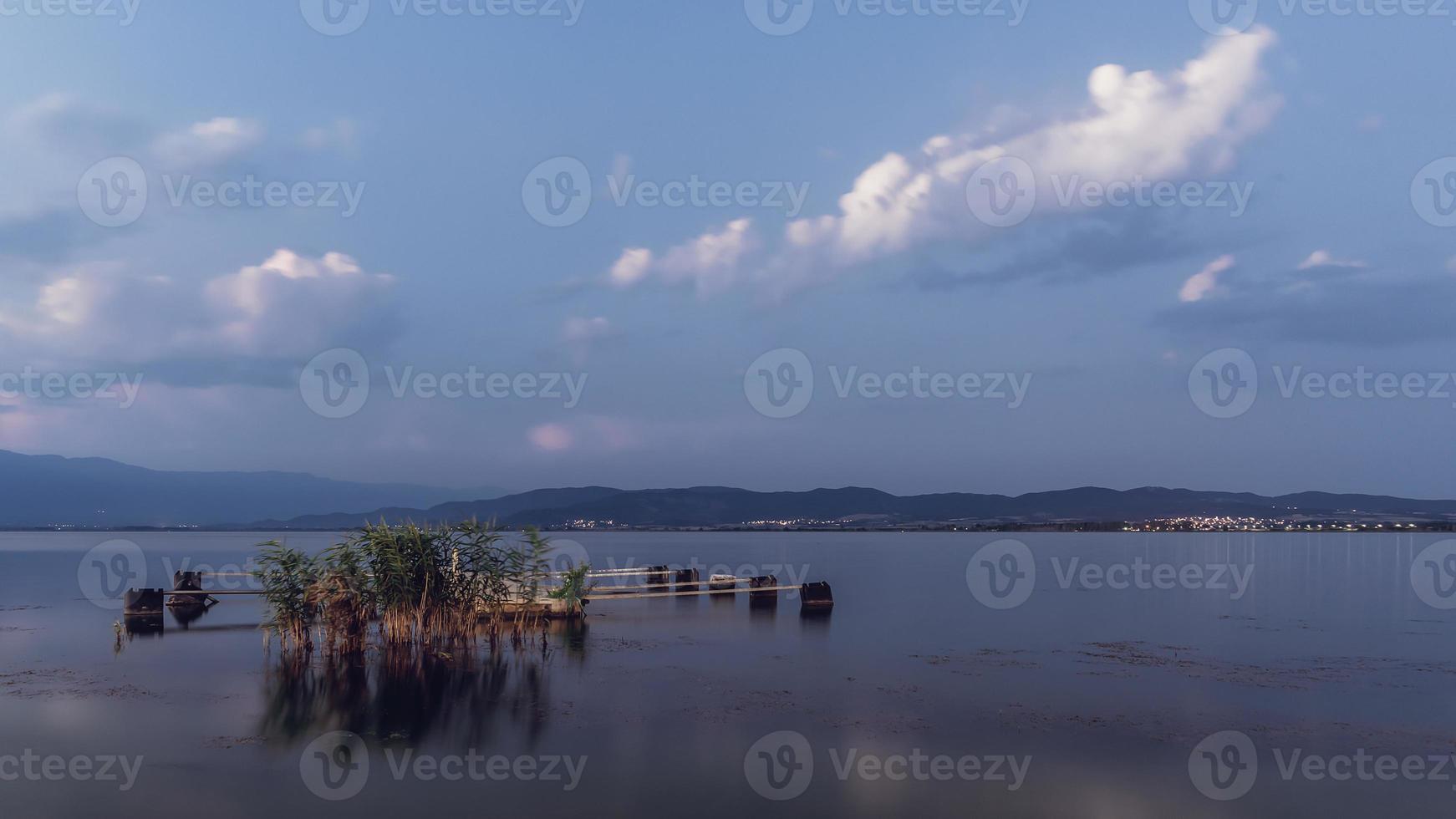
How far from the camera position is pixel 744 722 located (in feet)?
58.2

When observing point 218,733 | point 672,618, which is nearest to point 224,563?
point 672,618

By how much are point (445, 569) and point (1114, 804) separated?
16842 mm

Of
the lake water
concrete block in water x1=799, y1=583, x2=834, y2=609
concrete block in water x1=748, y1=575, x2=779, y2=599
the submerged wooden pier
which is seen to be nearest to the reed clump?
the lake water

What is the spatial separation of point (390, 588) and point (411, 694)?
471 cm

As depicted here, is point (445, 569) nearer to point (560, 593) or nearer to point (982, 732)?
point (560, 593)

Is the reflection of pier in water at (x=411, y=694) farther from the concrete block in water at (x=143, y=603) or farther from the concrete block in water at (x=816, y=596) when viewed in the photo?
the concrete block in water at (x=816, y=596)

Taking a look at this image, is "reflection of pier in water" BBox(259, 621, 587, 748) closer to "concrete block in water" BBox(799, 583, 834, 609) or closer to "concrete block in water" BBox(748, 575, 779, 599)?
"concrete block in water" BBox(799, 583, 834, 609)

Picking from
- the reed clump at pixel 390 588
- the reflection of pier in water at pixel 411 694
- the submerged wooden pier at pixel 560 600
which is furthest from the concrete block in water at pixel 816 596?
the reed clump at pixel 390 588

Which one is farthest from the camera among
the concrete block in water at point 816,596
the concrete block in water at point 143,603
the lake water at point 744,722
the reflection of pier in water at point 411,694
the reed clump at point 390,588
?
the concrete block in water at point 816,596

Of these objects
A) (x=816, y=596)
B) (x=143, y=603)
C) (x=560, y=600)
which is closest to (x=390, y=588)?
(x=560, y=600)

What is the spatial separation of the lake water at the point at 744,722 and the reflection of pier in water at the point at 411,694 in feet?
0.32

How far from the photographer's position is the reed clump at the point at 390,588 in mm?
22922

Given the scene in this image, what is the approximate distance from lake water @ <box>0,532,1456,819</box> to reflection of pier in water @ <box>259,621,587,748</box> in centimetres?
10

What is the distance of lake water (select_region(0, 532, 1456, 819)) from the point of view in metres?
13.2
